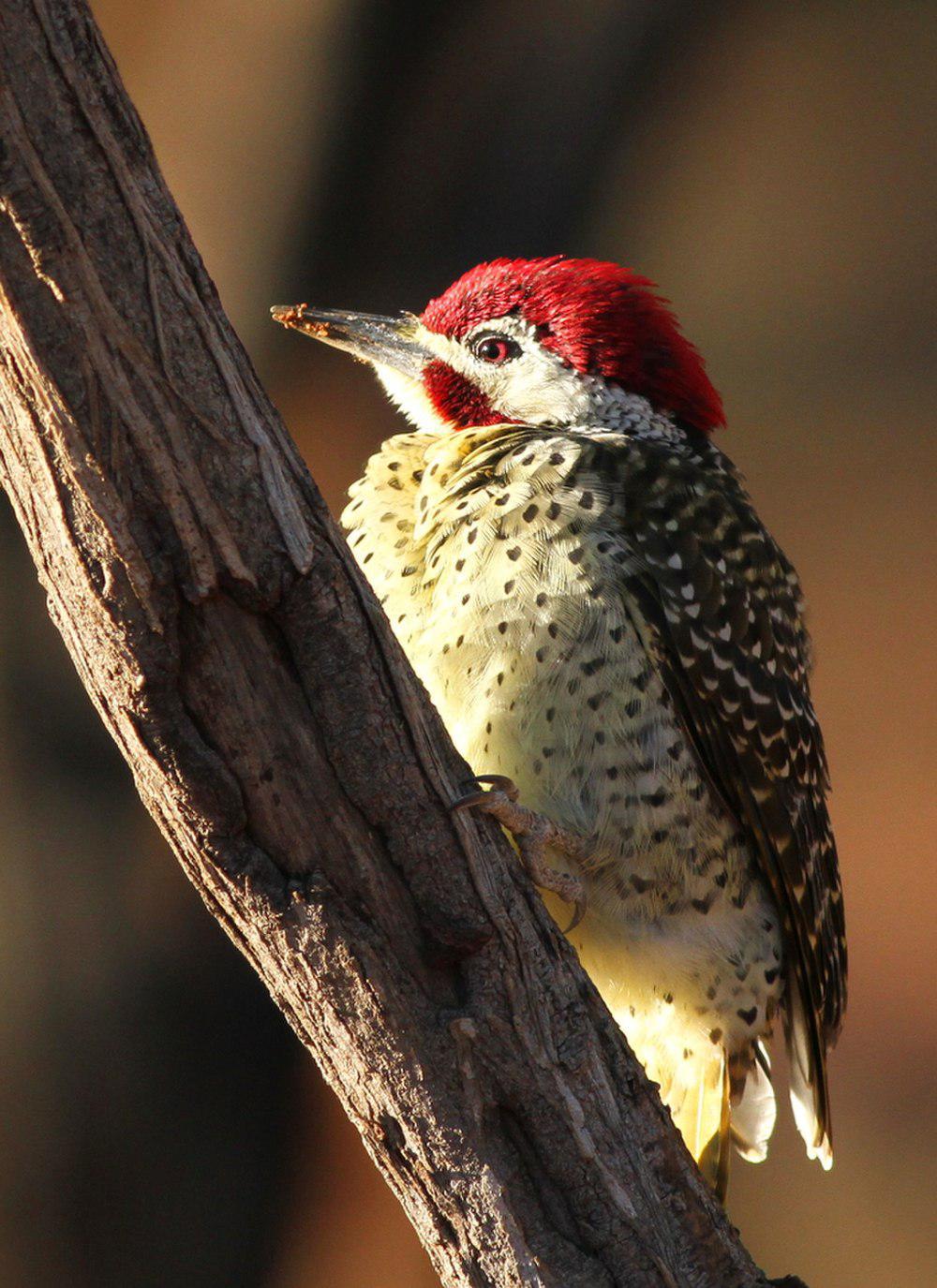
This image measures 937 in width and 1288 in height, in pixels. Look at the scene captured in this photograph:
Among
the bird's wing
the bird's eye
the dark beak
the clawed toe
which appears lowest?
the clawed toe

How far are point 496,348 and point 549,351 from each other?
12 centimetres

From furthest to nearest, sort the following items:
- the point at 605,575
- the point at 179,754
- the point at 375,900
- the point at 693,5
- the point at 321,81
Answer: the point at 693,5
the point at 321,81
the point at 605,575
the point at 375,900
the point at 179,754

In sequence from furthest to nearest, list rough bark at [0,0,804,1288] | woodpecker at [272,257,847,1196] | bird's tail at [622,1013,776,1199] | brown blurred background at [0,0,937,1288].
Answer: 1. brown blurred background at [0,0,937,1288]
2. bird's tail at [622,1013,776,1199]
3. woodpecker at [272,257,847,1196]
4. rough bark at [0,0,804,1288]

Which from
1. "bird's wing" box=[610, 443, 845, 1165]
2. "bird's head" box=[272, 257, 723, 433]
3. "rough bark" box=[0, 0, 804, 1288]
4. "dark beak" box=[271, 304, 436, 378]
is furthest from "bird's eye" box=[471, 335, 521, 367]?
"rough bark" box=[0, 0, 804, 1288]

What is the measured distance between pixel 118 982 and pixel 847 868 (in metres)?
2.95

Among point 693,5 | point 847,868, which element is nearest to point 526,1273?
point 847,868

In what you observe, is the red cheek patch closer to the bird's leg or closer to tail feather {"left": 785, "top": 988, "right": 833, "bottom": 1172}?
the bird's leg

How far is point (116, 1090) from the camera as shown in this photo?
5375 millimetres

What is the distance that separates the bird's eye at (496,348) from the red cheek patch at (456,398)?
2.6 inches

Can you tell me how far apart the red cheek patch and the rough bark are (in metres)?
1.21

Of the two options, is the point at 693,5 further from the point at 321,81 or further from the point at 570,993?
the point at 570,993

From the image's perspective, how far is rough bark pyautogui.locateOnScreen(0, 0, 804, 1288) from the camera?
1644mm

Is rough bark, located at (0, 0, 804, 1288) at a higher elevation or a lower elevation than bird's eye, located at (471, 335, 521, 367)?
lower

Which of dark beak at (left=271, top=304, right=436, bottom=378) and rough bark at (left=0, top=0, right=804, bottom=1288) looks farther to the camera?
dark beak at (left=271, top=304, right=436, bottom=378)
